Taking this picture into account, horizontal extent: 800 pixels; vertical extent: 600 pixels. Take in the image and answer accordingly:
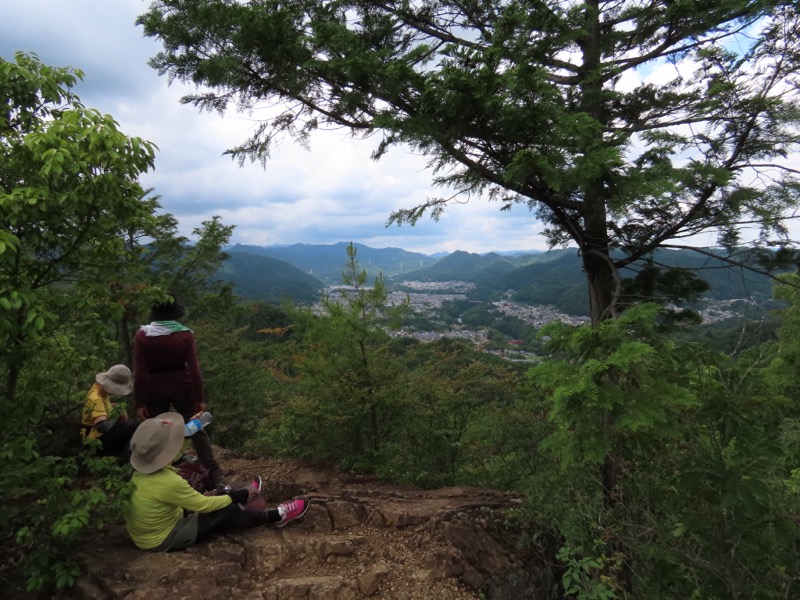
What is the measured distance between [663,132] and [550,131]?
950 millimetres

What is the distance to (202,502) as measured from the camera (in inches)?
114

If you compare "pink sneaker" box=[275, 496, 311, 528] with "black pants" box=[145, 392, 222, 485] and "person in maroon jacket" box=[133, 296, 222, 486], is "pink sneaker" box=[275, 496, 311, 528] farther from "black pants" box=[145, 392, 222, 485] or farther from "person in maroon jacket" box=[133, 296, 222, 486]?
"person in maroon jacket" box=[133, 296, 222, 486]

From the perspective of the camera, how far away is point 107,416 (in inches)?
142

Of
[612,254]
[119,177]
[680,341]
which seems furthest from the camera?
[612,254]

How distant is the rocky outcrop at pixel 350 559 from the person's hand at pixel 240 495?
22 centimetres

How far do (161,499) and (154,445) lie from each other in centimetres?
39

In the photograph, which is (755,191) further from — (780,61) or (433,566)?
(433,566)

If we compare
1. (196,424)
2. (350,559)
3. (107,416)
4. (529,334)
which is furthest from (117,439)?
(529,334)

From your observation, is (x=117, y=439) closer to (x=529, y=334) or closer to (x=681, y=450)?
(x=529, y=334)

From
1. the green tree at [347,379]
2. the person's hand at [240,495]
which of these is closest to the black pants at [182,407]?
the person's hand at [240,495]

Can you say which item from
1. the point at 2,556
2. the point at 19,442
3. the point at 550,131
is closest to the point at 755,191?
the point at 550,131

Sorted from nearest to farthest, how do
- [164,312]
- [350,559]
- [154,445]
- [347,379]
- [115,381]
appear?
1. [154,445]
2. [350,559]
3. [164,312]
4. [115,381]
5. [347,379]

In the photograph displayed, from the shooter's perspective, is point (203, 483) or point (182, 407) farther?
point (203, 483)

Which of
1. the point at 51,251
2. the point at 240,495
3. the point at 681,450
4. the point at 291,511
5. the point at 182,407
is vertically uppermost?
the point at 51,251
